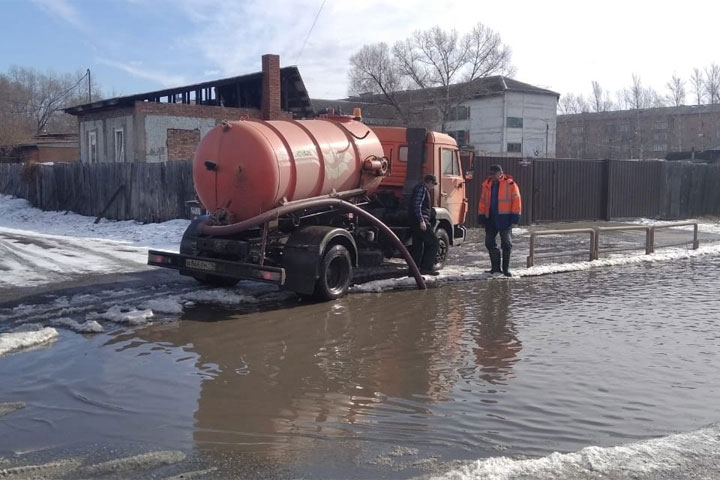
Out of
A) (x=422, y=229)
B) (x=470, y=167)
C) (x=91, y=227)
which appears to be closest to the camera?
(x=422, y=229)

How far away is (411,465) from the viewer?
4.63m

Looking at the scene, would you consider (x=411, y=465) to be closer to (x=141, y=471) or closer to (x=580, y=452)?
(x=580, y=452)

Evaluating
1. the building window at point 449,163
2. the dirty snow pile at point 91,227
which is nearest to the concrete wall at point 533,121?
the dirty snow pile at point 91,227

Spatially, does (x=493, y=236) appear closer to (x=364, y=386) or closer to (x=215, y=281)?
(x=215, y=281)

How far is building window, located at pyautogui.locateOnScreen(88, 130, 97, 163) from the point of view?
31.3m

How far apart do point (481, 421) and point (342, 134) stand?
661 cm

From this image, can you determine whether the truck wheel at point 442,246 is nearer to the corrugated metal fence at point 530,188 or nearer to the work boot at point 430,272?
the work boot at point 430,272

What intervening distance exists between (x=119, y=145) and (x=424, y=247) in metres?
20.9

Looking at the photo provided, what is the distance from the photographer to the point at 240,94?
31344mm

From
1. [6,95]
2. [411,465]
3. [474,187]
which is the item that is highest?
[6,95]

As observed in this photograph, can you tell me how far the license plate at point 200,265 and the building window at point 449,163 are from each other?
17.5ft

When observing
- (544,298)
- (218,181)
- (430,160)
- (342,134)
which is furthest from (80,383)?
(430,160)

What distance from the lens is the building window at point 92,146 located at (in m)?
31.3

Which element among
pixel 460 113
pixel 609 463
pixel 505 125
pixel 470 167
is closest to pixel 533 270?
pixel 470 167
